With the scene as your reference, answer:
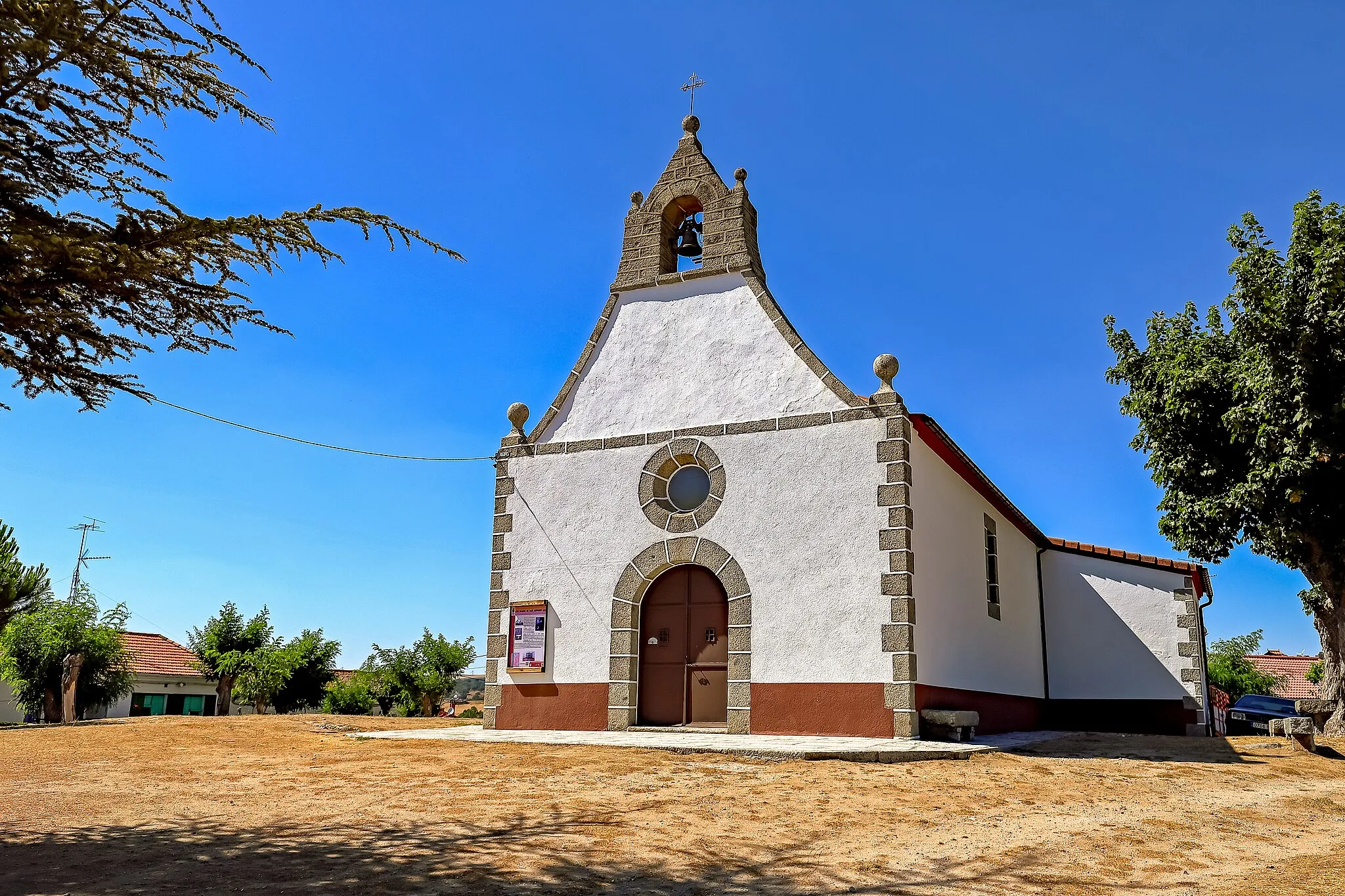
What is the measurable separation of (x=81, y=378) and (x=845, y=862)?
214 inches

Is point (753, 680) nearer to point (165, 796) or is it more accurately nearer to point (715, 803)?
point (715, 803)

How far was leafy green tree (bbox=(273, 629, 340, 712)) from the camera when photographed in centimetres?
2777

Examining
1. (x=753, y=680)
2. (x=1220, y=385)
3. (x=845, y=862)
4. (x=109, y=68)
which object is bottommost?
(x=845, y=862)

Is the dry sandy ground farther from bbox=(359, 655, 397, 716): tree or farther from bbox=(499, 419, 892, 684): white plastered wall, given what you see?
bbox=(359, 655, 397, 716): tree

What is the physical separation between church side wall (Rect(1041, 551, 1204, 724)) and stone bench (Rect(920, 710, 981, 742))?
22.6 ft

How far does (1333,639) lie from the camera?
56.6 feet

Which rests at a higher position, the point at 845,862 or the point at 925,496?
the point at 925,496

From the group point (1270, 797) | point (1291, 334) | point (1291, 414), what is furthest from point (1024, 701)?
point (1270, 797)

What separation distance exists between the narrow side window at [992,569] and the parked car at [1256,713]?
331 inches

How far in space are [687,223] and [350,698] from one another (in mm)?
19312

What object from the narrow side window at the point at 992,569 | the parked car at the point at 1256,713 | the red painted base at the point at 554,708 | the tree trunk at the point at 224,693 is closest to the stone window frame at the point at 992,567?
the narrow side window at the point at 992,569

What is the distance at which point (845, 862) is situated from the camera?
5.48 metres

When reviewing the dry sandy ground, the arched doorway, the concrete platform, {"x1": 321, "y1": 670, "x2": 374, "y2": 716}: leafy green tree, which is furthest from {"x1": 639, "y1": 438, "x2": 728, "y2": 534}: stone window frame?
{"x1": 321, "y1": 670, "x2": 374, "y2": 716}: leafy green tree

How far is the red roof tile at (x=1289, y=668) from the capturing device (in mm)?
49812
